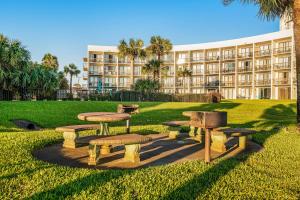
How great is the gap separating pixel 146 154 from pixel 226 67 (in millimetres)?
59504

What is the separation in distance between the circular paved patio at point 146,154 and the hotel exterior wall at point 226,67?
48029mm

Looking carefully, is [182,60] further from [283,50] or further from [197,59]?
[283,50]

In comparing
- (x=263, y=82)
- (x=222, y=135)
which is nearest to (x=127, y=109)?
(x=222, y=135)

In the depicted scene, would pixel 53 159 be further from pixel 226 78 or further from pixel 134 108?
pixel 226 78

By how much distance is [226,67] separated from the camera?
64250mm

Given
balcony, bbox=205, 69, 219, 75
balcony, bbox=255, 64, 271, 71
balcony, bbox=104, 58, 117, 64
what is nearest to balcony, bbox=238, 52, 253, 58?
balcony, bbox=255, 64, 271, 71

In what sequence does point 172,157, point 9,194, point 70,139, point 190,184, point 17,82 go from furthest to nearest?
point 17,82 → point 70,139 → point 172,157 → point 190,184 → point 9,194

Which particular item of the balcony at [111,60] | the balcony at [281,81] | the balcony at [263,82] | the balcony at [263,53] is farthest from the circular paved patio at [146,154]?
the balcony at [111,60]

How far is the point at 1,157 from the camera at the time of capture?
21.4 ft

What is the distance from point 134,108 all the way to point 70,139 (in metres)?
2.68

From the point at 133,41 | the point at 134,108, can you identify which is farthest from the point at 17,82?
the point at 133,41

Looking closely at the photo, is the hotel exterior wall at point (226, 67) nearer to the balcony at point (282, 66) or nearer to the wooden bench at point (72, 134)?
the balcony at point (282, 66)

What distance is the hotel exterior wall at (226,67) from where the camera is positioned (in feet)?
180

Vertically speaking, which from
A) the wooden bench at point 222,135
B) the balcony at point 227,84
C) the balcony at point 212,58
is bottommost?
the wooden bench at point 222,135
